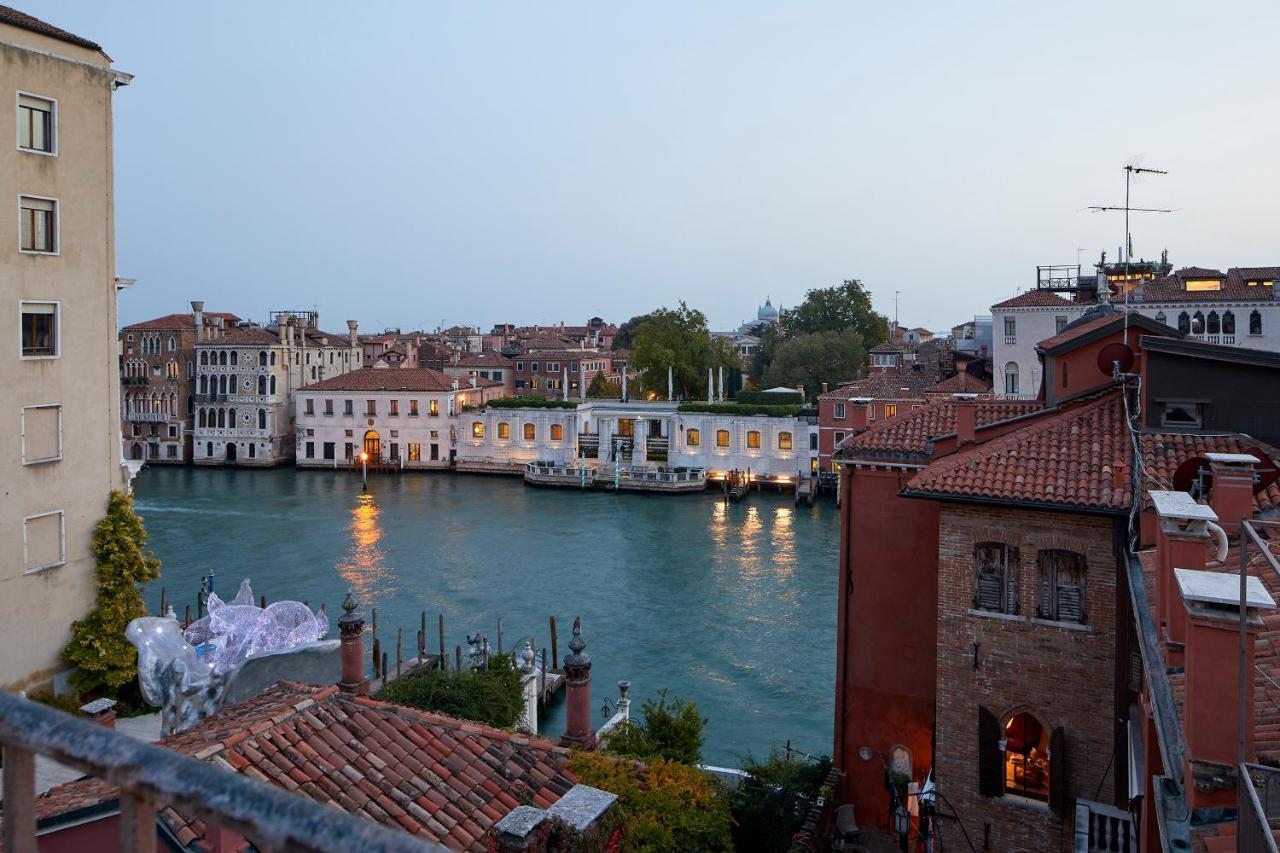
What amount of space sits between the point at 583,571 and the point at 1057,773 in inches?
747

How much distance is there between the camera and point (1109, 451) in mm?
8898

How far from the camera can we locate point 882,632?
428 inches

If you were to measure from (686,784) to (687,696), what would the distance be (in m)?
10.5

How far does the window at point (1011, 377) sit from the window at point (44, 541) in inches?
999

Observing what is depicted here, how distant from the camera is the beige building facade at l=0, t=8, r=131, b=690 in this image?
484 inches

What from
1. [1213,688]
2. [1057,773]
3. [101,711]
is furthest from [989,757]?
[101,711]

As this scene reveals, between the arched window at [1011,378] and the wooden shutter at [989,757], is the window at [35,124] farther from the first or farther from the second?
the arched window at [1011,378]

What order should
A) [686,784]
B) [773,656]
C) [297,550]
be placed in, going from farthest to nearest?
1. [297,550]
2. [773,656]
3. [686,784]

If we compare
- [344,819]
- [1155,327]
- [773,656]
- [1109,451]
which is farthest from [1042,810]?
[773,656]

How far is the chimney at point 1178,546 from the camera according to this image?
4.90m

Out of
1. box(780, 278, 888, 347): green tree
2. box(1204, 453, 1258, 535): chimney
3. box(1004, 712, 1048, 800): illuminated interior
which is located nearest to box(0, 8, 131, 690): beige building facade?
box(1004, 712, 1048, 800): illuminated interior

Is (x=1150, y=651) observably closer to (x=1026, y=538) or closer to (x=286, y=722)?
(x=1026, y=538)

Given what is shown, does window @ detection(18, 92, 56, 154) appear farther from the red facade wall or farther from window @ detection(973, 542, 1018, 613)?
window @ detection(973, 542, 1018, 613)

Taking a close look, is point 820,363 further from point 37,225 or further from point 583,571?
point 37,225
